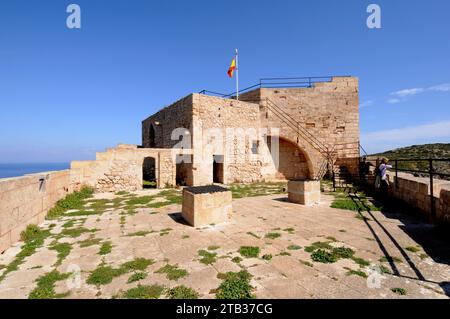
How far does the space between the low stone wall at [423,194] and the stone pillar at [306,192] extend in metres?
2.58

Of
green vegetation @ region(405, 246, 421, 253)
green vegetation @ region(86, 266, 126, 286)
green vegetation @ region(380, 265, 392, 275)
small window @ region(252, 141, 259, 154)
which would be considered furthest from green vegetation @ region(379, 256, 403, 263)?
small window @ region(252, 141, 259, 154)

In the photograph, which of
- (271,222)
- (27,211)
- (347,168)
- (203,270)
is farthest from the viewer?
(347,168)

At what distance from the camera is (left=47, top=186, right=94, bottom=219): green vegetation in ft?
23.1

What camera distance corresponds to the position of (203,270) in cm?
340

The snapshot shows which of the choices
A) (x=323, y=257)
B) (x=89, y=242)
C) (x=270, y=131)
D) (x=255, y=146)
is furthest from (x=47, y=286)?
(x=270, y=131)

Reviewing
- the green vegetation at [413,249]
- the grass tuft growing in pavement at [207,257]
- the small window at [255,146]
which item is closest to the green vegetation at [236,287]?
the grass tuft growing in pavement at [207,257]

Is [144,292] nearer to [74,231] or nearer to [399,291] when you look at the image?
[399,291]

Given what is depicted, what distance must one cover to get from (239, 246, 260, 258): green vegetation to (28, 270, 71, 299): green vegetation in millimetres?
2534

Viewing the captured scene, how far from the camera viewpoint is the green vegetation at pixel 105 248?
413 cm

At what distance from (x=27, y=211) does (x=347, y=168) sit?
1622 centimetres

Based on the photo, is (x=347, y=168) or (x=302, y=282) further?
(x=347, y=168)

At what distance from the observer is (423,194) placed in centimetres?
609
